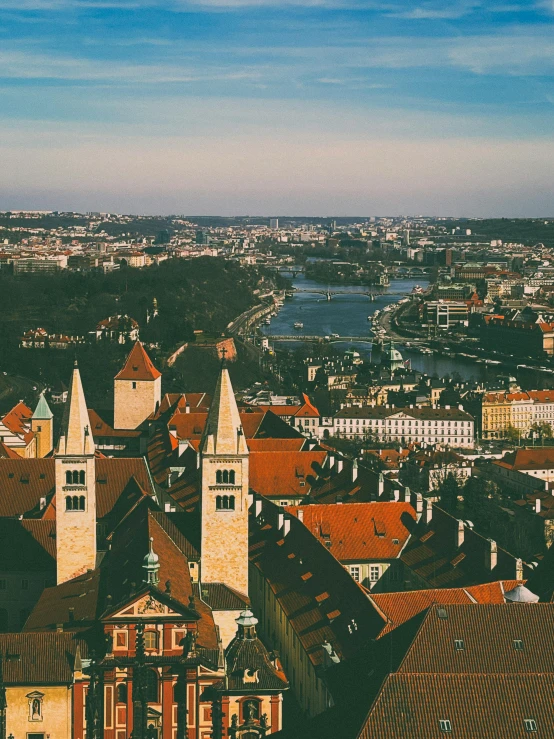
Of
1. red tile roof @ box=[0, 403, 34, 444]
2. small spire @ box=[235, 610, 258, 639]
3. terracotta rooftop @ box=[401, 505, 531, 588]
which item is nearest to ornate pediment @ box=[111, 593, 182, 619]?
small spire @ box=[235, 610, 258, 639]

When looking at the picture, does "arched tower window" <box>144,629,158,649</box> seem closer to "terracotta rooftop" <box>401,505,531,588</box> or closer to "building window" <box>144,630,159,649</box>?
"building window" <box>144,630,159,649</box>

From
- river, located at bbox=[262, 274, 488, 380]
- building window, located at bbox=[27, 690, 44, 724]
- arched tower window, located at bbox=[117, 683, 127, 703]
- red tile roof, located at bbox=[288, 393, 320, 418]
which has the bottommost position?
river, located at bbox=[262, 274, 488, 380]

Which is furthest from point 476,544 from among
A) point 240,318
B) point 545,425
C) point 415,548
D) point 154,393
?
point 240,318

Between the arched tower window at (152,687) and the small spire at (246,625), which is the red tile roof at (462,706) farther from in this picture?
the arched tower window at (152,687)

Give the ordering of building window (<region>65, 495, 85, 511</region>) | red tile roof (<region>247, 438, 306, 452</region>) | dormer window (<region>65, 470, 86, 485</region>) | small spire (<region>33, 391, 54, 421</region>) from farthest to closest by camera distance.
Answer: small spire (<region>33, 391, 54, 421</region>)
red tile roof (<region>247, 438, 306, 452</region>)
building window (<region>65, 495, 85, 511</region>)
dormer window (<region>65, 470, 86, 485</region>)

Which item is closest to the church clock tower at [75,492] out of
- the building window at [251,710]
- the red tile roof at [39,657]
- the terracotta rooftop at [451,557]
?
the red tile roof at [39,657]

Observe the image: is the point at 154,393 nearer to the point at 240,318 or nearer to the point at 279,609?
the point at 279,609
